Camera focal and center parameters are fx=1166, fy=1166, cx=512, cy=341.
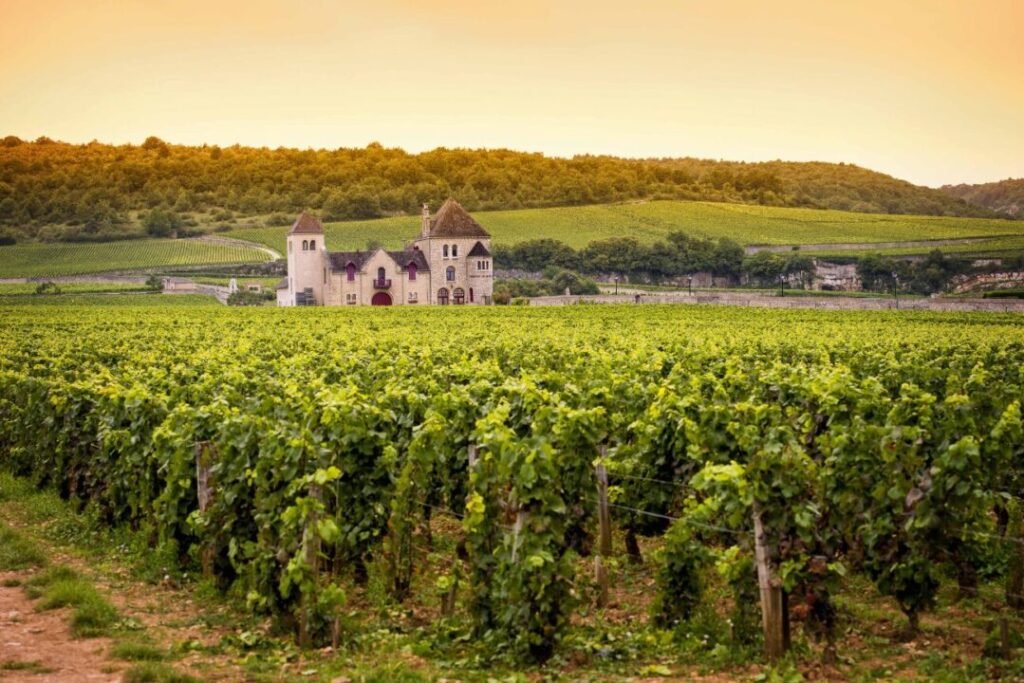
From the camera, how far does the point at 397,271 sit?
98312 millimetres

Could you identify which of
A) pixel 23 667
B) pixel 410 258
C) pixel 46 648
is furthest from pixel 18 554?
pixel 410 258

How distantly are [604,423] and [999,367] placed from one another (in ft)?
38.3

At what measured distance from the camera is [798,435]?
1313cm

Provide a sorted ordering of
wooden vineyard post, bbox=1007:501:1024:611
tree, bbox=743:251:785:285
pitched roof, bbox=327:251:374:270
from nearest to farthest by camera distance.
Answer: wooden vineyard post, bbox=1007:501:1024:611 → pitched roof, bbox=327:251:374:270 → tree, bbox=743:251:785:285

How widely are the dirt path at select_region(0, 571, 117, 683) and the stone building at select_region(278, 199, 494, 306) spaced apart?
8587 cm

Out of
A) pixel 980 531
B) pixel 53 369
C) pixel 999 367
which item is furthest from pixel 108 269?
pixel 980 531

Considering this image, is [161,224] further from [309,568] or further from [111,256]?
[309,568]

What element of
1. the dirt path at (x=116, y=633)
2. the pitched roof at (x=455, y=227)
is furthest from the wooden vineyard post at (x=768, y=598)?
the pitched roof at (x=455, y=227)

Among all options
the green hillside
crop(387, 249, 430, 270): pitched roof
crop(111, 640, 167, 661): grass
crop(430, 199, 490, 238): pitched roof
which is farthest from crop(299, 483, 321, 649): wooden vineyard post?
the green hillside

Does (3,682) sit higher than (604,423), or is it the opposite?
(604,423)

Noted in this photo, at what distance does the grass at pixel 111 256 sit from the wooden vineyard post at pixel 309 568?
4777 inches

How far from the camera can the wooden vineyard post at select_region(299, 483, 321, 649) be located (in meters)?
10.6

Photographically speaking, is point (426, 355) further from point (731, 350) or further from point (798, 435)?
point (798, 435)

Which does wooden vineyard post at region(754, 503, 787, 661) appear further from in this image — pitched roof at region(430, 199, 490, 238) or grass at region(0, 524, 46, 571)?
pitched roof at region(430, 199, 490, 238)
